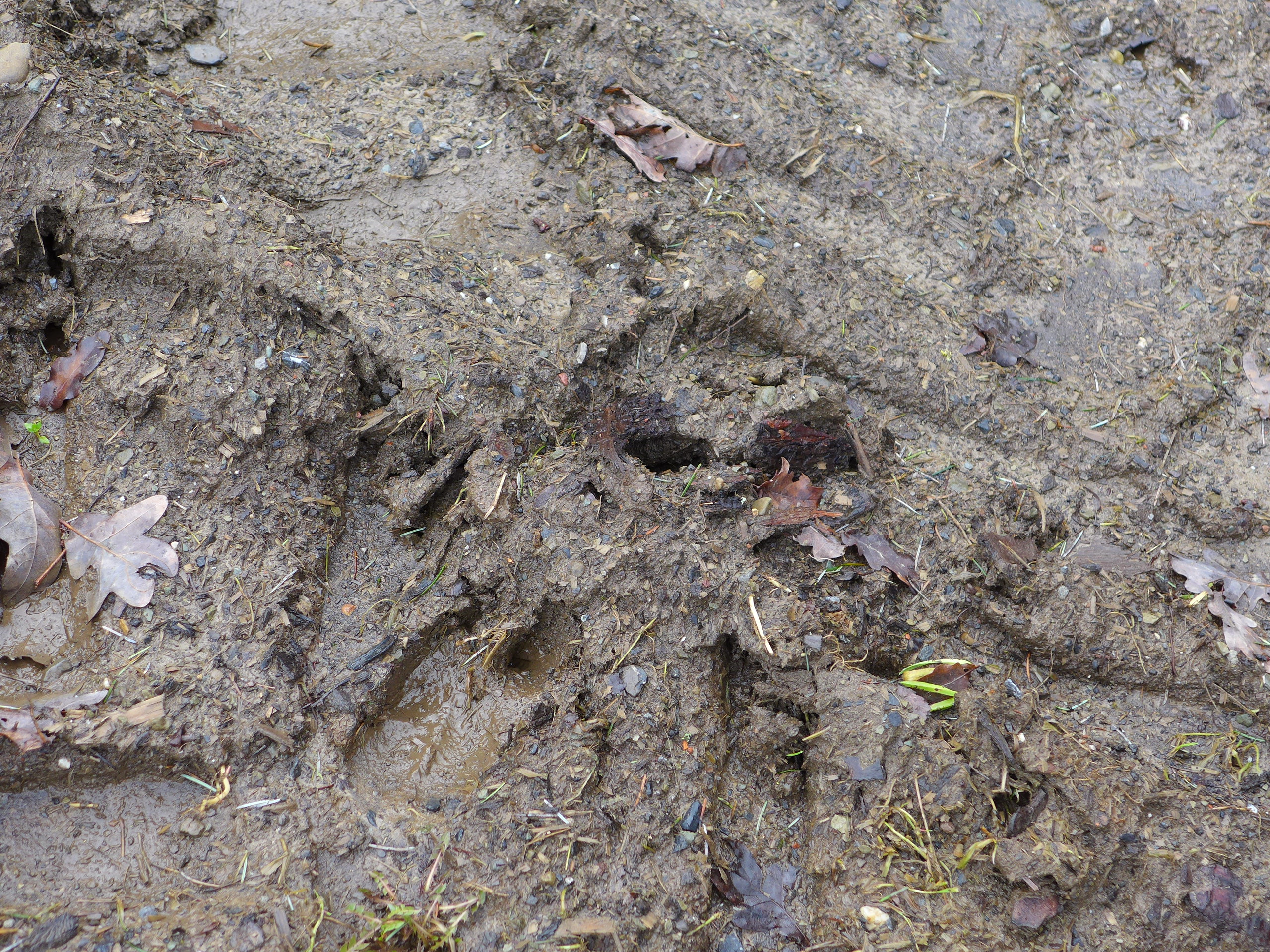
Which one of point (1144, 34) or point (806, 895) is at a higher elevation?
point (1144, 34)

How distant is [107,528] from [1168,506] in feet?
12.3

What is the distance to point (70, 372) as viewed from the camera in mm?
2750

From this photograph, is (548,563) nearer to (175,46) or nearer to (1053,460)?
(1053,460)

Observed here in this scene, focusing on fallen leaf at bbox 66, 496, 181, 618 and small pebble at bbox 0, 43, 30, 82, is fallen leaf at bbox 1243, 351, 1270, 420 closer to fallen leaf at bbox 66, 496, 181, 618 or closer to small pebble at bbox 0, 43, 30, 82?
fallen leaf at bbox 66, 496, 181, 618

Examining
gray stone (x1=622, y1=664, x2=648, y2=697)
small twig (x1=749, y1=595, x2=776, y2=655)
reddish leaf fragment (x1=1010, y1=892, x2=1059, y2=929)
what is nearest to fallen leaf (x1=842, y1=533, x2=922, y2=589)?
small twig (x1=749, y1=595, x2=776, y2=655)

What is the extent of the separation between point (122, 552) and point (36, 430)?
1.93ft

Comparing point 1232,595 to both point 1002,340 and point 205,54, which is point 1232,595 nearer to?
point 1002,340

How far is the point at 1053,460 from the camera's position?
3.06 metres

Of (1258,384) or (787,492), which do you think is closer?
(787,492)

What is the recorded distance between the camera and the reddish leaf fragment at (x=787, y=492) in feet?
9.17

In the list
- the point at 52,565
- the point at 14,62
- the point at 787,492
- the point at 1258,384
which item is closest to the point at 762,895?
the point at 787,492

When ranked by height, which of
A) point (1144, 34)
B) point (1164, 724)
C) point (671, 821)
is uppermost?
point (1144, 34)

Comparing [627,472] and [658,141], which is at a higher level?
[658,141]

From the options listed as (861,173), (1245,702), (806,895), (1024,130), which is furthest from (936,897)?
(1024,130)
